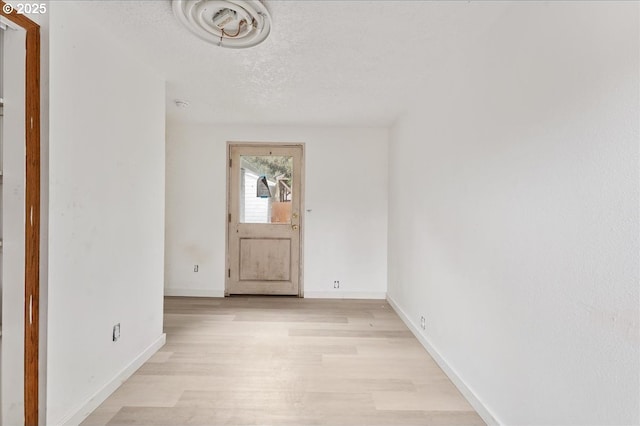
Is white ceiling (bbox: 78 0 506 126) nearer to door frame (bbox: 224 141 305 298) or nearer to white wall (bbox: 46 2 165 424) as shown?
white wall (bbox: 46 2 165 424)

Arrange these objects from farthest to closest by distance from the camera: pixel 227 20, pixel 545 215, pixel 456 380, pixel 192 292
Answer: pixel 192 292 < pixel 456 380 < pixel 227 20 < pixel 545 215

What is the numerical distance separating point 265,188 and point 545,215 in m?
3.45

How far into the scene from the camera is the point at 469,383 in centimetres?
193

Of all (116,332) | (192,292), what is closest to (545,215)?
(116,332)

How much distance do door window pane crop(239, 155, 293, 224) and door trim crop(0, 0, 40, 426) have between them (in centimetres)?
282

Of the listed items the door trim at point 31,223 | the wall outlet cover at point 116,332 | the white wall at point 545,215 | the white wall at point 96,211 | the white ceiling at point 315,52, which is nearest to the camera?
the white wall at point 545,215

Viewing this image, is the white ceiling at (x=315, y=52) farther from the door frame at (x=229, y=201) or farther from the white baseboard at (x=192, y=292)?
the white baseboard at (x=192, y=292)

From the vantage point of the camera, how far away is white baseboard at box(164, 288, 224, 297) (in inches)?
166

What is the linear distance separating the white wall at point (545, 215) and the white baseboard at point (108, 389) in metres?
2.28

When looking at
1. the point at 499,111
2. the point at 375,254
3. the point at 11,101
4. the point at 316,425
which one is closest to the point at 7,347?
the point at 11,101

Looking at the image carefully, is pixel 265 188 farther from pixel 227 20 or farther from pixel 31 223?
pixel 31 223

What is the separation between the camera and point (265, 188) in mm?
4277

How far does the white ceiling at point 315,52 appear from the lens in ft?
5.59

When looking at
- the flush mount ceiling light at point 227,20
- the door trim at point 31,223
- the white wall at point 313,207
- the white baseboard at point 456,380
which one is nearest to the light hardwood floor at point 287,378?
the white baseboard at point 456,380
